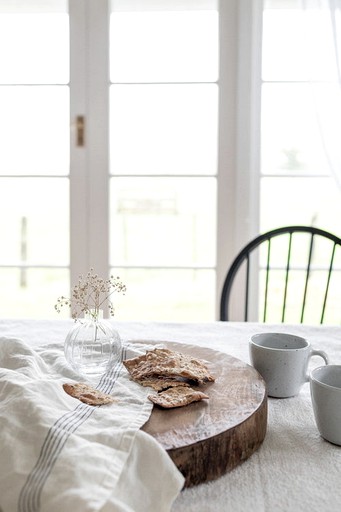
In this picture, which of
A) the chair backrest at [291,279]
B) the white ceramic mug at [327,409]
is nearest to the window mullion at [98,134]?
the chair backrest at [291,279]

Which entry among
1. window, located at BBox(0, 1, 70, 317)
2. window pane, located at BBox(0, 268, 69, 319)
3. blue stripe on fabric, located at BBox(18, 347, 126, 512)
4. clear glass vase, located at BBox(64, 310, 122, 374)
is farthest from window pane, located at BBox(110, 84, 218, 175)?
blue stripe on fabric, located at BBox(18, 347, 126, 512)

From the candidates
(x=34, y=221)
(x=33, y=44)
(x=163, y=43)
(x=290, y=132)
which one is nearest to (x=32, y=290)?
(x=34, y=221)

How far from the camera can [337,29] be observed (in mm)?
2223

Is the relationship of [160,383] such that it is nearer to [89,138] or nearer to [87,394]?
[87,394]

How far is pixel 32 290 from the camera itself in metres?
2.89

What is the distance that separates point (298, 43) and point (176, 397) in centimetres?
189

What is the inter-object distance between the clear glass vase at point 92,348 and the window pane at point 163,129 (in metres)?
1.56

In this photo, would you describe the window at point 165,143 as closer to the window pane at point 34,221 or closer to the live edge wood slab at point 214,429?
the window pane at point 34,221

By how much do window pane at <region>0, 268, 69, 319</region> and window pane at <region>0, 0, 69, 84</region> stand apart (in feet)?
2.63

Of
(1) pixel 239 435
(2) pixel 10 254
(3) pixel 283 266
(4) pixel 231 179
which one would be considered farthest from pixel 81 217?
(1) pixel 239 435

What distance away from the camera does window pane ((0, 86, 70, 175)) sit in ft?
8.11

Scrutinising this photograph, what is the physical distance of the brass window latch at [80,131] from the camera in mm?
2428

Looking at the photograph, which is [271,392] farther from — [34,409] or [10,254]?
[10,254]

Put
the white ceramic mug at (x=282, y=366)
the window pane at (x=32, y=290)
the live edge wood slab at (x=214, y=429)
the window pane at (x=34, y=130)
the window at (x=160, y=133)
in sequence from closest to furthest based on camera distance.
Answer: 1. the live edge wood slab at (x=214, y=429)
2. the white ceramic mug at (x=282, y=366)
3. the window at (x=160, y=133)
4. the window pane at (x=34, y=130)
5. the window pane at (x=32, y=290)
